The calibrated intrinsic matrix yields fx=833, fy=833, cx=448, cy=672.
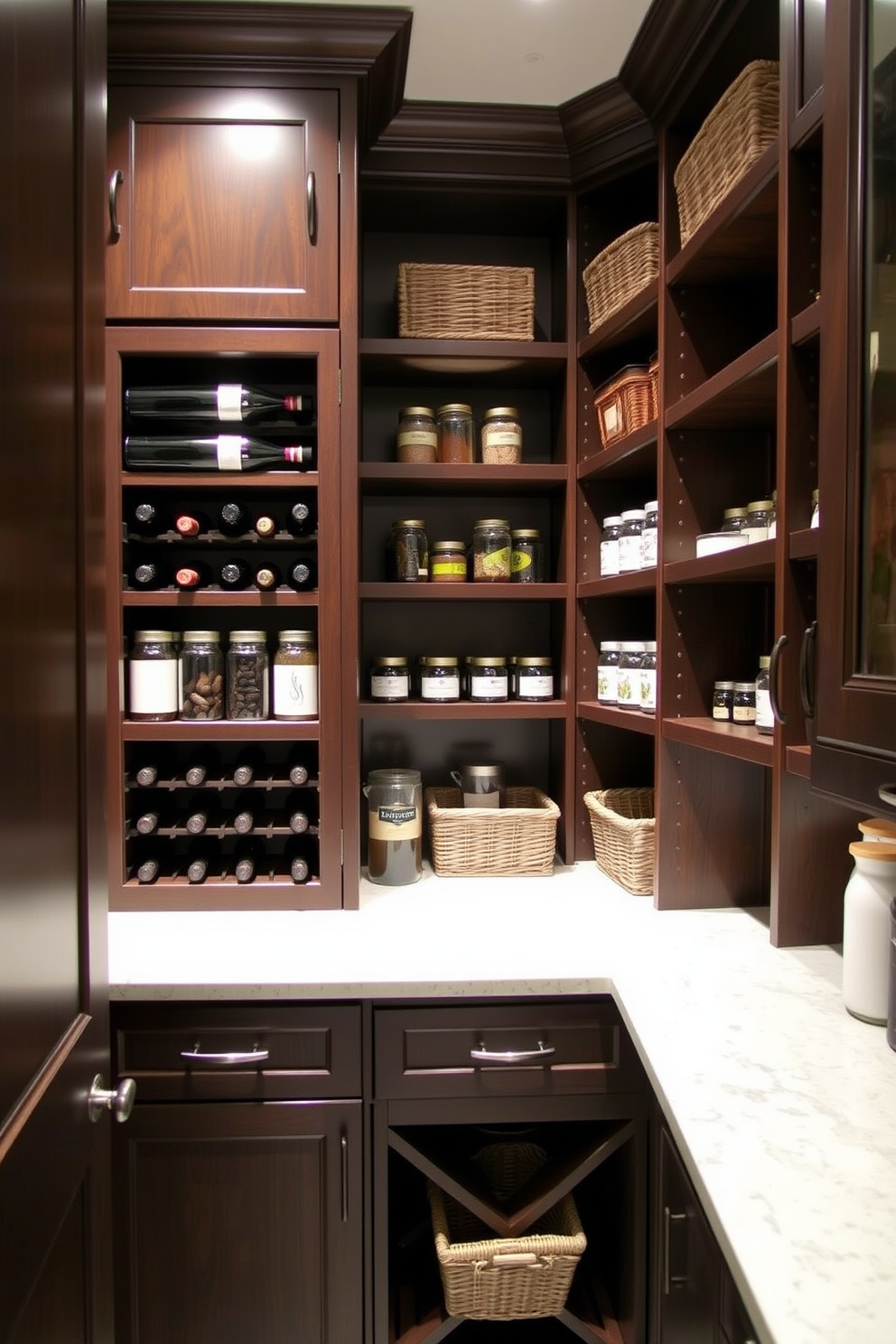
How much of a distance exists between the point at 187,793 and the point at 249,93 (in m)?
1.43

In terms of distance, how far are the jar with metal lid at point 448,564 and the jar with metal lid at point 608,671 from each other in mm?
358

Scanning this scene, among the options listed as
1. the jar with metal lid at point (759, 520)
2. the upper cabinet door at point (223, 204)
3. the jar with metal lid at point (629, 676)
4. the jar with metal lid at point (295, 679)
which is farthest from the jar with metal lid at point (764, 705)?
the upper cabinet door at point (223, 204)

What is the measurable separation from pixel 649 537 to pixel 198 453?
90 cm

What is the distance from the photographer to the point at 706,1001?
3.96 ft

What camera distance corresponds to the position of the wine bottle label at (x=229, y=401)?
62.9 inches

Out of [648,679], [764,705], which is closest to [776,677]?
[764,705]

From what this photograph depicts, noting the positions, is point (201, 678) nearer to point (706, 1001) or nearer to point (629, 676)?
point (629, 676)

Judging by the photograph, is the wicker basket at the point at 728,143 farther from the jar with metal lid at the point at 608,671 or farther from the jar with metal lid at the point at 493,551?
the jar with metal lid at the point at 608,671

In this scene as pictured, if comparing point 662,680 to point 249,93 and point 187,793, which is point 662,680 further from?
point 249,93

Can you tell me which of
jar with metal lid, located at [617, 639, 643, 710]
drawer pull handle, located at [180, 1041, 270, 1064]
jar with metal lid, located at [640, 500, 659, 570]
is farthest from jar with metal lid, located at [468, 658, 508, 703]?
drawer pull handle, located at [180, 1041, 270, 1064]

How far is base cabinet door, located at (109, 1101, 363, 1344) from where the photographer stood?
133 centimetres

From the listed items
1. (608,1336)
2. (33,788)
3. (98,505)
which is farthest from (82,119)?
(608,1336)

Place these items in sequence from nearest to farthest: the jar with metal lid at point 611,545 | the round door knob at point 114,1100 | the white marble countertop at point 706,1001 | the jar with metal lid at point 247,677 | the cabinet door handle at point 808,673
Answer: the white marble countertop at point 706,1001, the round door knob at point 114,1100, the cabinet door handle at point 808,673, the jar with metal lid at point 247,677, the jar with metal lid at point 611,545

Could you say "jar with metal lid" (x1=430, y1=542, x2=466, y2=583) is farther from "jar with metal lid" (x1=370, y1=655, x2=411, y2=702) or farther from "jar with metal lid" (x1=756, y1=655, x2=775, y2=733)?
"jar with metal lid" (x1=756, y1=655, x2=775, y2=733)
